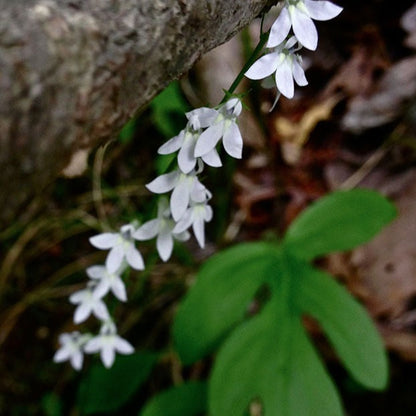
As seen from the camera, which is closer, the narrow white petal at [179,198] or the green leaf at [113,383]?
the narrow white petal at [179,198]

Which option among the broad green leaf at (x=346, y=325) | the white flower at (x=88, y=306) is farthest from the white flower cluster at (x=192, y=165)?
the broad green leaf at (x=346, y=325)

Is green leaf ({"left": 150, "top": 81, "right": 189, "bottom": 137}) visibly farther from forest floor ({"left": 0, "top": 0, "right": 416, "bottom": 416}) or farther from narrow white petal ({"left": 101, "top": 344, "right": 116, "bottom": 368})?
narrow white petal ({"left": 101, "top": 344, "right": 116, "bottom": 368})

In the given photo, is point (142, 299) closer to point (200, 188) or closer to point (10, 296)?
point (10, 296)

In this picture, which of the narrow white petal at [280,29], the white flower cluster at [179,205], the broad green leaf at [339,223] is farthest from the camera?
the broad green leaf at [339,223]

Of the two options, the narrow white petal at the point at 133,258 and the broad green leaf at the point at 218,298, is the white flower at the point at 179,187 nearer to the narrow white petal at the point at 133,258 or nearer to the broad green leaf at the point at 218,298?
the narrow white petal at the point at 133,258

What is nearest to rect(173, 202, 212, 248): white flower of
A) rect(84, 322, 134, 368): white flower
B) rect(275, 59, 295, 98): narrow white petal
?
rect(275, 59, 295, 98): narrow white petal

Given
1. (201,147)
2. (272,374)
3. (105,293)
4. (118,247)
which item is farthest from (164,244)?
(272,374)

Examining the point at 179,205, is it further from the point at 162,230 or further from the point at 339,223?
the point at 339,223

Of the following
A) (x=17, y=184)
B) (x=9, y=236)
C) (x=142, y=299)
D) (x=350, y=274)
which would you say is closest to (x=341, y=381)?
(x=350, y=274)
